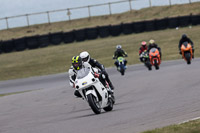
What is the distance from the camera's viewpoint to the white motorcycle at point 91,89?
32.8ft

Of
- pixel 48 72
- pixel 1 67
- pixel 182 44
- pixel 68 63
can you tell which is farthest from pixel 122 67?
pixel 1 67

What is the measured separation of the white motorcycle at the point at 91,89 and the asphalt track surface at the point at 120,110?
24 centimetres

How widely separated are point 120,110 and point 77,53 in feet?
86.3

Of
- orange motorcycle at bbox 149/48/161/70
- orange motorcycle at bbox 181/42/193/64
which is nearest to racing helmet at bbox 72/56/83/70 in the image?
orange motorcycle at bbox 149/48/161/70

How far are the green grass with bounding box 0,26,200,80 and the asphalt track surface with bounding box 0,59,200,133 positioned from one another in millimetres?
13103

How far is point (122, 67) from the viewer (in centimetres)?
2161

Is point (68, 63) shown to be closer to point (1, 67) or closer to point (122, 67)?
point (1, 67)

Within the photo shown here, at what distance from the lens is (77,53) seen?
36.7 m

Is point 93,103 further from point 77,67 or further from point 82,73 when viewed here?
point 77,67

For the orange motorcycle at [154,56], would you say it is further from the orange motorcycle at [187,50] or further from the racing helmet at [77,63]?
the racing helmet at [77,63]

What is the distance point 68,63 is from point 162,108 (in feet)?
77.0

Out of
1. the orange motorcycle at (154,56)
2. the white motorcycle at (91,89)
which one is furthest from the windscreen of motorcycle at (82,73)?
the orange motorcycle at (154,56)

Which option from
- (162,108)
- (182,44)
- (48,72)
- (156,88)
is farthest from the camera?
(48,72)

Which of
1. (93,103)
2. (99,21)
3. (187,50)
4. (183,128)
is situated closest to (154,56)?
(187,50)
